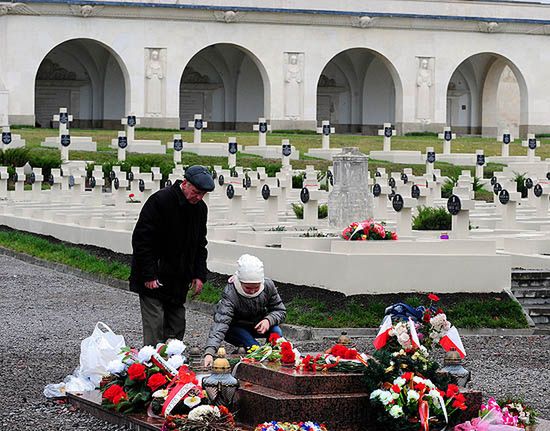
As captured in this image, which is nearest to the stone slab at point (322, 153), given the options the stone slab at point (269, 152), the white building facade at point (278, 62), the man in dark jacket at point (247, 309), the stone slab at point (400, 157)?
the stone slab at point (269, 152)

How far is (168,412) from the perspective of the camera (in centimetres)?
833

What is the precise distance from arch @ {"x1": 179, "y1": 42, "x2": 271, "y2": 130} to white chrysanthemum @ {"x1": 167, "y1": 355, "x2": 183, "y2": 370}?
43.7 m

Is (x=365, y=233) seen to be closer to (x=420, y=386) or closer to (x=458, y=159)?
(x=420, y=386)

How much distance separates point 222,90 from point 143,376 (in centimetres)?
4502

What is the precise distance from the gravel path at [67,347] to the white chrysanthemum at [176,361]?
1.64ft

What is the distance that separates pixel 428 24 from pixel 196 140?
1620 centimetres

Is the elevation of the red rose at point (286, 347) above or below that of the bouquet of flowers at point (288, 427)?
above

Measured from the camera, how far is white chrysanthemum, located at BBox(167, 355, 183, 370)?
8945 millimetres

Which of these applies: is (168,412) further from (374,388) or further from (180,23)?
(180,23)

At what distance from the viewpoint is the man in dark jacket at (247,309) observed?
31.4ft

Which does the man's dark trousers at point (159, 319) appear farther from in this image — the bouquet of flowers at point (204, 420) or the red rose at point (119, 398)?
the bouquet of flowers at point (204, 420)

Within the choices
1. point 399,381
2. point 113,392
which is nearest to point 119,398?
point 113,392

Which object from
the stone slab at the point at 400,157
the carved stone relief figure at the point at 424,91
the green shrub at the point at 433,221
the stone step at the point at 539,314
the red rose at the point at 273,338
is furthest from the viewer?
the carved stone relief figure at the point at 424,91

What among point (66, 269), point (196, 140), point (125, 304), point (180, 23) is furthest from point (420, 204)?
point (180, 23)
